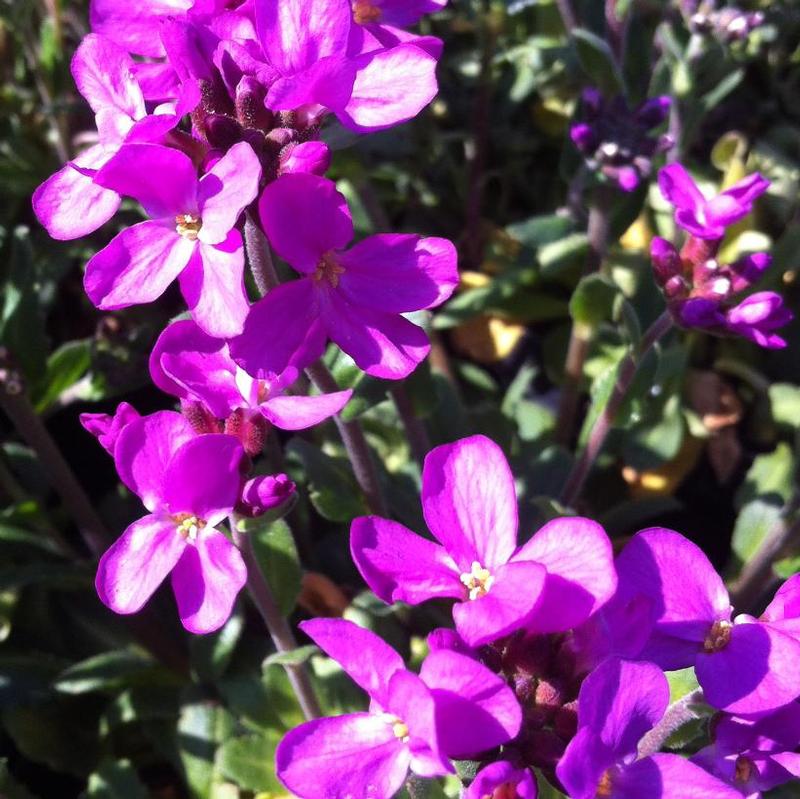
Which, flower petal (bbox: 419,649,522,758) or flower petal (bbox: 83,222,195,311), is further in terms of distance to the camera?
→ flower petal (bbox: 83,222,195,311)

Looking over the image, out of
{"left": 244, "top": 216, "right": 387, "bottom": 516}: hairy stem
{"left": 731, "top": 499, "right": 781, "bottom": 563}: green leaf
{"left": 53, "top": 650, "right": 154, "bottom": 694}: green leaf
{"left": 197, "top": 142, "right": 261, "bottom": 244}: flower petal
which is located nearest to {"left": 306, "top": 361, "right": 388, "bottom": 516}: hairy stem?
{"left": 244, "top": 216, "right": 387, "bottom": 516}: hairy stem

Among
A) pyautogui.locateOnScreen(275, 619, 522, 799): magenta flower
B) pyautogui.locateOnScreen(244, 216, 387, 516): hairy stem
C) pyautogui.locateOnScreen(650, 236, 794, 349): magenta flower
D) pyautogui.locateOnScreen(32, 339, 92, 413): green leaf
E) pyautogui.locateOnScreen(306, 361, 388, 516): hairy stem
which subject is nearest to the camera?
pyautogui.locateOnScreen(275, 619, 522, 799): magenta flower

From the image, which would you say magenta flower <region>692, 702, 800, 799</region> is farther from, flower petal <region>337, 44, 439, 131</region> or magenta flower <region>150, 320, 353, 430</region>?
flower petal <region>337, 44, 439, 131</region>

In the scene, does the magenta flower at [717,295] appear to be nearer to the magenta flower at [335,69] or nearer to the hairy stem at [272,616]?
the magenta flower at [335,69]

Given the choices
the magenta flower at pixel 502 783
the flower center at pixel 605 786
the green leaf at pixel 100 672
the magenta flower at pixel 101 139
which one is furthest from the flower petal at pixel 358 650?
the green leaf at pixel 100 672

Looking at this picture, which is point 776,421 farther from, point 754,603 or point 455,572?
point 455,572

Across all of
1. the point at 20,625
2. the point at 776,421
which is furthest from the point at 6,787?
the point at 776,421

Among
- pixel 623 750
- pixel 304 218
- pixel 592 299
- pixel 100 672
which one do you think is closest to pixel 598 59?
pixel 592 299

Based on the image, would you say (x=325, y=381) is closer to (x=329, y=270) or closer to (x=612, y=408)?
(x=329, y=270)
